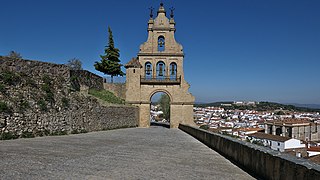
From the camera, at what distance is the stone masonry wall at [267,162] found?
12.8 ft

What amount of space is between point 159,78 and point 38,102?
831 inches

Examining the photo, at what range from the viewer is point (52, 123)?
550 inches

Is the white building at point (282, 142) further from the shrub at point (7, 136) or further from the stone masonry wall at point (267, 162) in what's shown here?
the shrub at point (7, 136)

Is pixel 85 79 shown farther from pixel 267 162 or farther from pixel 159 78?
pixel 267 162

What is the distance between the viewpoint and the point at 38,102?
13055mm

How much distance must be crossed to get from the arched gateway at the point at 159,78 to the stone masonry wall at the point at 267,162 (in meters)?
23.3

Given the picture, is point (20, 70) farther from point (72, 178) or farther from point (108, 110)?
point (108, 110)

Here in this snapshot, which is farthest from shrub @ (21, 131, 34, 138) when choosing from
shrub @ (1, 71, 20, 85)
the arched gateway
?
the arched gateway

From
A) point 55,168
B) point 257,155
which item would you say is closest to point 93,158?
point 55,168

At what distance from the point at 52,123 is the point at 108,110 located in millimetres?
8891

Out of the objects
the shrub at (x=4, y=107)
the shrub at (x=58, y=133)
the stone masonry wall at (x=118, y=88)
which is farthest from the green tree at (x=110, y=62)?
the shrub at (x=4, y=107)

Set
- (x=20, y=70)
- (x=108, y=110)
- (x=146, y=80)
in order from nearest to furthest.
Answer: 1. (x=20, y=70)
2. (x=108, y=110)
3. (x=146, y=80)

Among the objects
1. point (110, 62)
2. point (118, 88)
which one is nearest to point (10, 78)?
point (118, 88)

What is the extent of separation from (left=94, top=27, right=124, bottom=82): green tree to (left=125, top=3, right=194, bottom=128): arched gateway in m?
7.39
